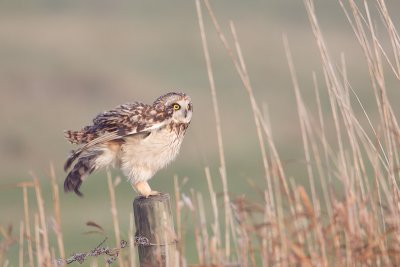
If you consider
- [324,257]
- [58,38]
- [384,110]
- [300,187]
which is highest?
[58,38]

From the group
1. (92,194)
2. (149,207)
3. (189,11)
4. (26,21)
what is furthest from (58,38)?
(149,207)

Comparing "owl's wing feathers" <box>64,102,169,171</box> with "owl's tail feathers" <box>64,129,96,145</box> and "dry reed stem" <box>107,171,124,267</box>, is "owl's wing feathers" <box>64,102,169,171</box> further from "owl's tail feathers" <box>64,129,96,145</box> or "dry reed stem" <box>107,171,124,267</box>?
"dry reed stem" <box>107,171,124,267</box>

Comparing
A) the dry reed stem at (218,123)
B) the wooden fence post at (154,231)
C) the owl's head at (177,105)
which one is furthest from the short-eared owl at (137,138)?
the dry reed stem at (218,123)

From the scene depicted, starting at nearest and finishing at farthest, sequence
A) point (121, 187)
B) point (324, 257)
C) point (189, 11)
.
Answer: point (324, 257) < point (121, 187) < point (189, 11)

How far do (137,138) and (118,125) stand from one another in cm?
17

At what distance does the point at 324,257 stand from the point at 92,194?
19.8m

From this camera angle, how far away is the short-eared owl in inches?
192

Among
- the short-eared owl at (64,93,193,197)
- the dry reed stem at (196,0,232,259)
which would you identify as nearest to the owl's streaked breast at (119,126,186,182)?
the short-eared owl at (64,93,193,197)

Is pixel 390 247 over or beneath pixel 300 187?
beneath

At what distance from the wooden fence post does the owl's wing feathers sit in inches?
19.7

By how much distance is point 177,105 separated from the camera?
5047 mm

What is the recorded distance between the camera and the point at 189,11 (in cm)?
3409

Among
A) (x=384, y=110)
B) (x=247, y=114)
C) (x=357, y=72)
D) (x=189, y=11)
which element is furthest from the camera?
(x=189, y=11)

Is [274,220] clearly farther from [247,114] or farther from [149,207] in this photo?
[247,114]
